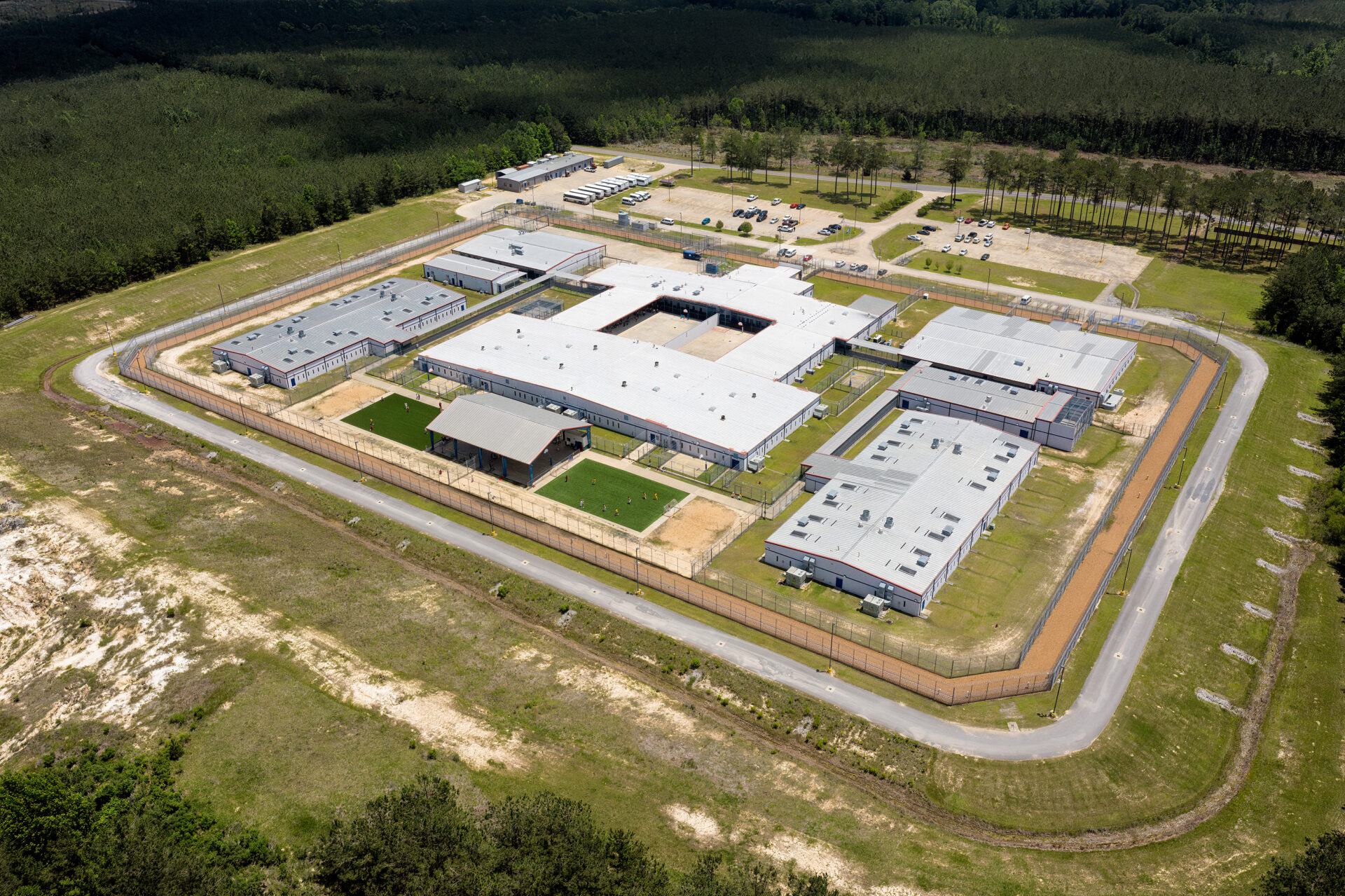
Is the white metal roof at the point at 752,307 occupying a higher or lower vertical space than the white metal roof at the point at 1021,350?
higher

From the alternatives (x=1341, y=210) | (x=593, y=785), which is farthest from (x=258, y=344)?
(x=1341, y=210)

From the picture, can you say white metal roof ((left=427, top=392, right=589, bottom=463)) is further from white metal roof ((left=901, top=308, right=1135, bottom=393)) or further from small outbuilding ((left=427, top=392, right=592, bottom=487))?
white metal roof ((left=901, top=308, right=1135, bottom=393))

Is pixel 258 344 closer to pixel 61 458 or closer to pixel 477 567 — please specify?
pixel 61 458

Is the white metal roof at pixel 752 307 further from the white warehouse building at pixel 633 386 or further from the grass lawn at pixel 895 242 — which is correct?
the grass lawn at pixel 895 242

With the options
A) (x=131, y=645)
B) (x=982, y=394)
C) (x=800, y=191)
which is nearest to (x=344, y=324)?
(x=131, y=645)

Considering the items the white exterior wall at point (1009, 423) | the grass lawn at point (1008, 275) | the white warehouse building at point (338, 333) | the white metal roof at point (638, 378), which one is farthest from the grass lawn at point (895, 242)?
the white warehouse building at point (338, 333)
